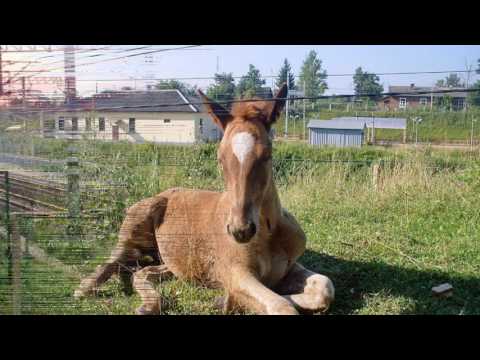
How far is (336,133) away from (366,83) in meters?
1.57

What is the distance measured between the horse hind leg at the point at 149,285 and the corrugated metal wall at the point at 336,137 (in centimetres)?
190

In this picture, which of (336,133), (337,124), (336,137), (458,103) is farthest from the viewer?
(336,137)

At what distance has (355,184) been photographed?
6.66m

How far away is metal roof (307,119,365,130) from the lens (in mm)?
4273

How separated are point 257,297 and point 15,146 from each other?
1.97 meters

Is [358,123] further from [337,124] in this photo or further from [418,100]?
[418,100]

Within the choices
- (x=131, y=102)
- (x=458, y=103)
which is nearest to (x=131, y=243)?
(x=131, y=102)

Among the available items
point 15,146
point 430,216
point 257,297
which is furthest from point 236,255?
point 430,216

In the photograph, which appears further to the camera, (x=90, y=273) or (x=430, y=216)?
(x=430, y=216)

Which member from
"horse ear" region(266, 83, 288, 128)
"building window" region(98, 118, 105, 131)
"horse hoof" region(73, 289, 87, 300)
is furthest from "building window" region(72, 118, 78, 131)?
"horse ear" region(266, 83, 288, 128)

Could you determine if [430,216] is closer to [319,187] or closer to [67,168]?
[319,187]

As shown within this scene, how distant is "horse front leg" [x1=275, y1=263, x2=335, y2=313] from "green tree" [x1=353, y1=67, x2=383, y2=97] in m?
1.46

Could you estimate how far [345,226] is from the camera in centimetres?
580

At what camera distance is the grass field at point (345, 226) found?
3.35 meters
